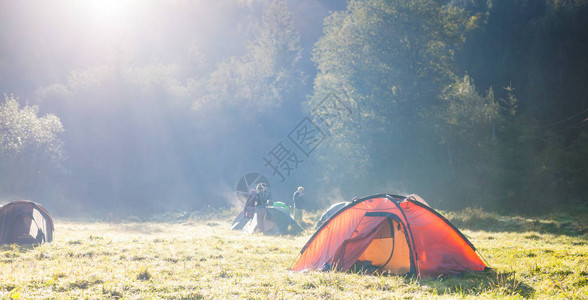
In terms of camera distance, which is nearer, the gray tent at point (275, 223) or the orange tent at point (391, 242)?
the orange tent at point (391, 242)

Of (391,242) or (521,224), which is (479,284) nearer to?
(391,242)

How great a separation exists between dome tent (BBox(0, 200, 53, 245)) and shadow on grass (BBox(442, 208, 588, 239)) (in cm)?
1477

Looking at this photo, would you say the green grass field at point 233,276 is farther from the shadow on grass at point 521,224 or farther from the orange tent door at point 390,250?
the shadow on grass at point 521,224

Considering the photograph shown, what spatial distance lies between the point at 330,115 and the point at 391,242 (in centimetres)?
2356

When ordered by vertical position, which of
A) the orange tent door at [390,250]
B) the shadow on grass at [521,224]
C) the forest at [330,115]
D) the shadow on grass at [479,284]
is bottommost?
the shadow on grass at [479,284]

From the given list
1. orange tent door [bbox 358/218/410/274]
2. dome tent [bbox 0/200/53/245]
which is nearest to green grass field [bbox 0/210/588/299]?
orange tent door [bbox 358/218/410/274]

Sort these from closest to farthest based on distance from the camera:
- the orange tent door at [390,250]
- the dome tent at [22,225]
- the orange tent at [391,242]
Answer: the orange tent at [391,242], the orange tent door at [390,250], the dome tent at [22,225]

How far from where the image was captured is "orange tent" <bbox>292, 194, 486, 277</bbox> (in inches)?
311

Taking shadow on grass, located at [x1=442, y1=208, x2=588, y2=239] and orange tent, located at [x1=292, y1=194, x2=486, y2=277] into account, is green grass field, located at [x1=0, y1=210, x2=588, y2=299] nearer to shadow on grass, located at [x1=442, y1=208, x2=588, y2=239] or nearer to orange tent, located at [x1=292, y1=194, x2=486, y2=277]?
orange tent, located at [x1=292, y1=194, x2=486, y2=277]

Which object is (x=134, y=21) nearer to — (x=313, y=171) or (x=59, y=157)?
(x=59, y=157)

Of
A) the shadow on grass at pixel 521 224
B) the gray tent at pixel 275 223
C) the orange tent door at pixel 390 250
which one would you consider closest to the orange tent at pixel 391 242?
the orange tent door at pixel 390 250

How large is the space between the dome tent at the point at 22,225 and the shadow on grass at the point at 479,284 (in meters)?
10.8

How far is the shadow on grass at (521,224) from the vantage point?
50.6 ft

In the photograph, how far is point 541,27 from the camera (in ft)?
124
